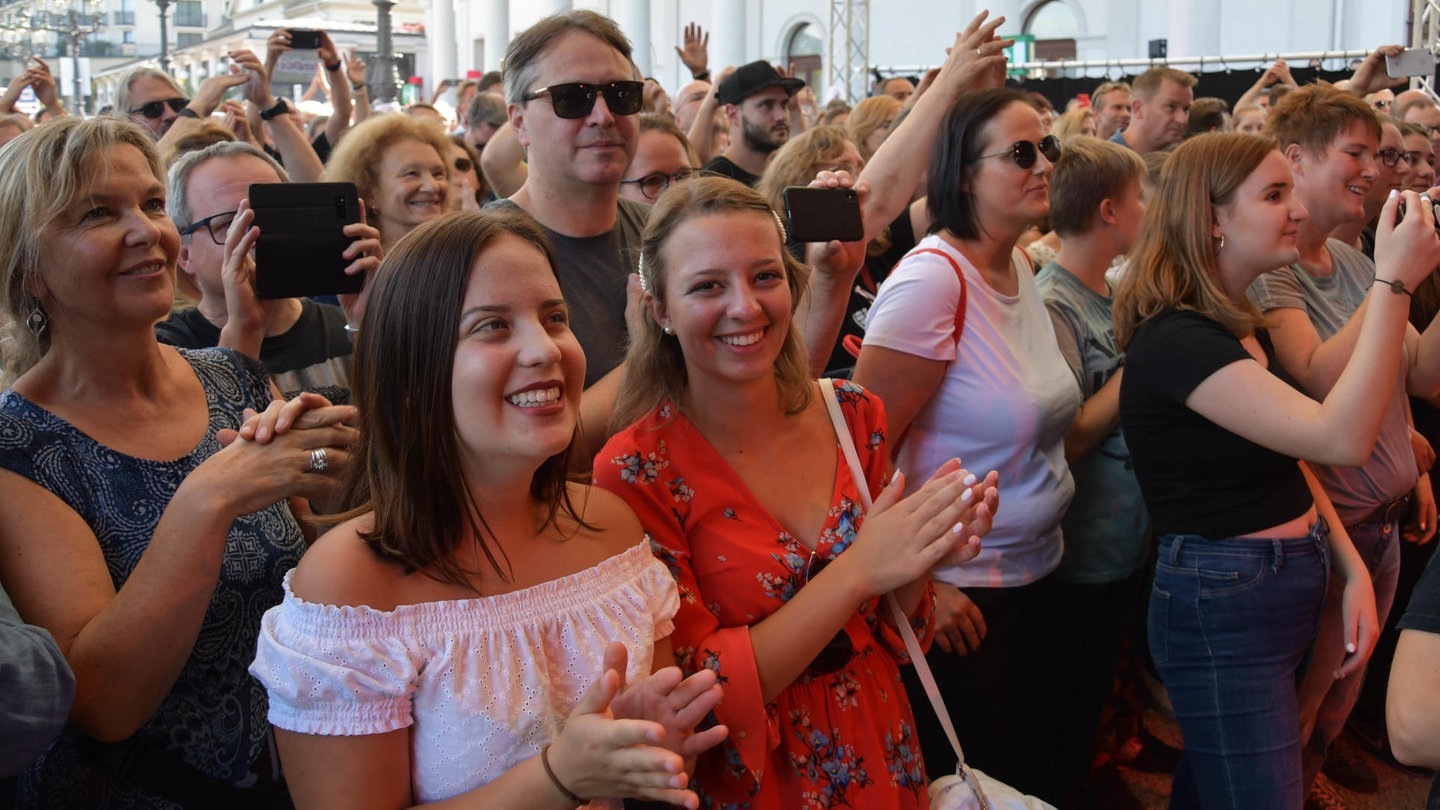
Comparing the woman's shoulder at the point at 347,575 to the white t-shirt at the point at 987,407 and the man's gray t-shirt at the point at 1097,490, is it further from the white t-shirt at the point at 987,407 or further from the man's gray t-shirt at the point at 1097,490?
the man's gray t-shirt at the point at 1097,490

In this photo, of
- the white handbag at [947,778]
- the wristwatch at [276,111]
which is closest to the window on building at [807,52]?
the wristwatch at [276,111]

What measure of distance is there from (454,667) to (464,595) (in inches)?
4.0

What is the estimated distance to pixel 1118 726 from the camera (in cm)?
356

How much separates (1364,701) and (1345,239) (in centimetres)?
157

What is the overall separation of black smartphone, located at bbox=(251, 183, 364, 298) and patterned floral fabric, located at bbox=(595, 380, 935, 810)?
754 mm

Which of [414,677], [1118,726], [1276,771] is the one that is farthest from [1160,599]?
[414,677]

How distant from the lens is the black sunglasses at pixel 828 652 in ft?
5.87

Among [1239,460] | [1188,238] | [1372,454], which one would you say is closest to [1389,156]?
[1372,454]

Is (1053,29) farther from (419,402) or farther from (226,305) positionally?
(419,402)

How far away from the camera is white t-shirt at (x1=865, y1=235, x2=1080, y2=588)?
2488 millimetres

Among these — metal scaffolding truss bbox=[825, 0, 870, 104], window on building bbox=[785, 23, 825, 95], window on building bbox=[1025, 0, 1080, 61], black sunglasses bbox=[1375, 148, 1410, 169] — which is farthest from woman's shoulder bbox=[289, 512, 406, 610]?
window on building bbox=[785, 23, 825, 95]

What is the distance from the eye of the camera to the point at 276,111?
4.69m

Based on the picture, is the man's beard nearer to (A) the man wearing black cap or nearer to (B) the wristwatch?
(A) the man wearing black cap

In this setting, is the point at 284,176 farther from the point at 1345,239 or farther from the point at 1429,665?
the point at 1345,239
